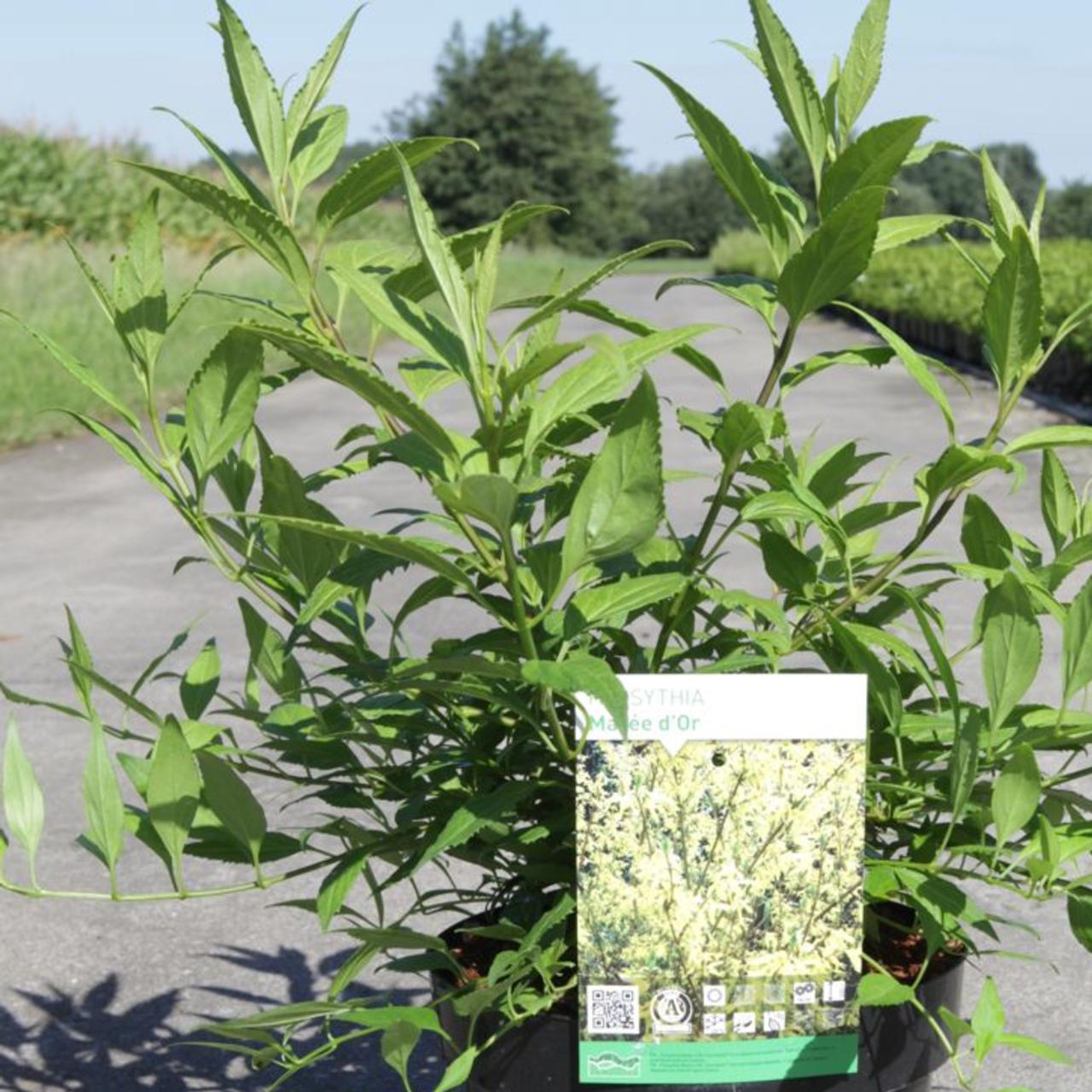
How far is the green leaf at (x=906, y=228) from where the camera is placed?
4.47ft

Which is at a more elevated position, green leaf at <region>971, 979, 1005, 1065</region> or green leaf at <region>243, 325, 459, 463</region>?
green leaf at <region>243, 325, 459, 463</region>

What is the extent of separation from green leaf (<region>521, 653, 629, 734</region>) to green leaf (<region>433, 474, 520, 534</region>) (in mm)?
97

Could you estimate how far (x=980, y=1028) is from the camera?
1263mm

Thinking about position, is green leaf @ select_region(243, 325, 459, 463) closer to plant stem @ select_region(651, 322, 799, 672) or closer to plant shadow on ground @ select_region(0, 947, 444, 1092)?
plant stem @ select_region(651, 322, 799, 672)

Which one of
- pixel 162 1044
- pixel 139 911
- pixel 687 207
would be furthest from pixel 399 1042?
pixel 687 207

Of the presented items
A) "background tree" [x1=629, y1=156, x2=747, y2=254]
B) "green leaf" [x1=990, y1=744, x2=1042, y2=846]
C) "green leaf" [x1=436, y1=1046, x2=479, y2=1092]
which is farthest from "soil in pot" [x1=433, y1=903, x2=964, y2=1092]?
"background tree" [x1=629, y1=156, x2=747, y2=254]

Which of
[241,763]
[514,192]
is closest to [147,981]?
[241,763]

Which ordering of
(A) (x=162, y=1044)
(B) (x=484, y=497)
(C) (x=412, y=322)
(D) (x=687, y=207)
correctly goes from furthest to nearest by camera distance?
(D) (x=687, y=207), (A) (x=162, y=1044), (C) (x=412, y=322), (B) (x=484, y=497)

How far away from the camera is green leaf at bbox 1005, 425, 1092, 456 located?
1249 millimetres

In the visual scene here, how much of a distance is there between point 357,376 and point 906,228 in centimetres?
53

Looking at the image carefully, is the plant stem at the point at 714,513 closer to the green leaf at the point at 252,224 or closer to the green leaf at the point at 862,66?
the green leaf at the point at 862,66

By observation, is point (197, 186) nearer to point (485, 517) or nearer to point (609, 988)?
point (485, 517)

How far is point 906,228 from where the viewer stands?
1.38 metres

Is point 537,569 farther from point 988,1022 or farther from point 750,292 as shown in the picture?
point 988,1022
